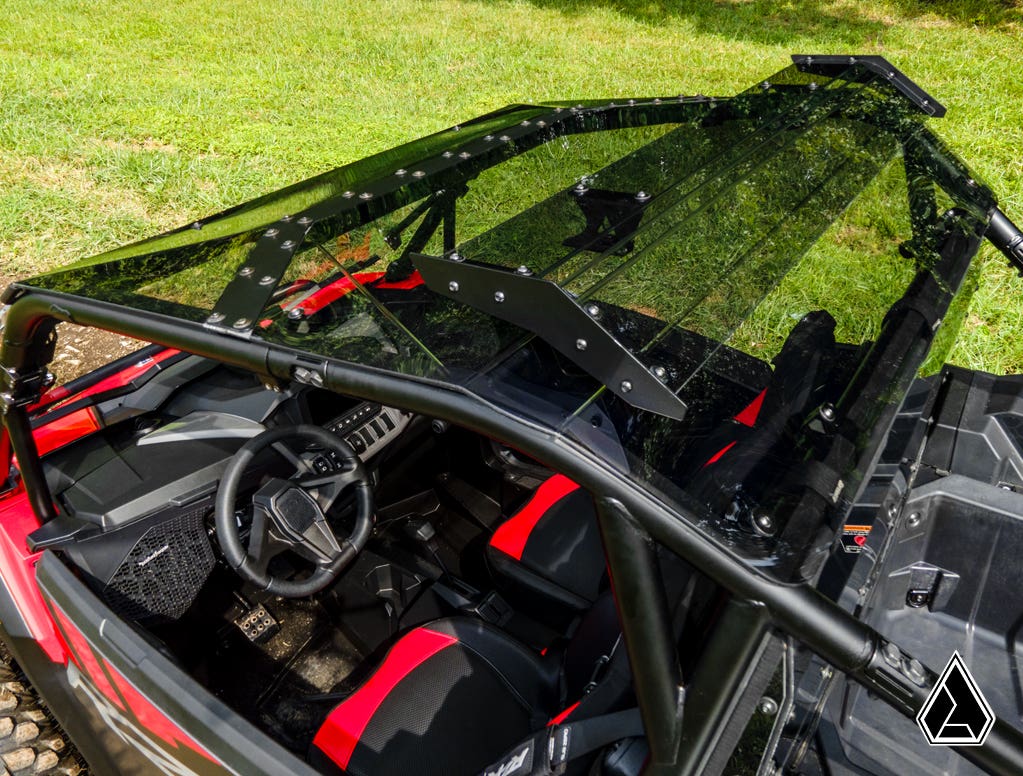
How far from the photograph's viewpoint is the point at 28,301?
1.43 m

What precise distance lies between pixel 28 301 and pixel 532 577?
1372mm

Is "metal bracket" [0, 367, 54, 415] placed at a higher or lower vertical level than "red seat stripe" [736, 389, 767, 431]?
lower

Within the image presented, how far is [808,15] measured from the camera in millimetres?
9578

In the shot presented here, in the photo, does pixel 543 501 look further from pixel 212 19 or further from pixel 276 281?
pixel 212 19

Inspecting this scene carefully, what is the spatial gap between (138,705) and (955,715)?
4.58ft

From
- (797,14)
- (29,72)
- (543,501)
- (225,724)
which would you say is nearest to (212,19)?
(29,72)

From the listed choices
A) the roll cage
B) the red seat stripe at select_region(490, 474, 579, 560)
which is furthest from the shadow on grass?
the red seat stripe at select_region(490, 474, 579, 560)

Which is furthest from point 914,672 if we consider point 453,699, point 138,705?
point 138,705

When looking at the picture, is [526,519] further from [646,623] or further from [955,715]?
[955,715]

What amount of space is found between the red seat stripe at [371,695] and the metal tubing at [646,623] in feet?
3.14

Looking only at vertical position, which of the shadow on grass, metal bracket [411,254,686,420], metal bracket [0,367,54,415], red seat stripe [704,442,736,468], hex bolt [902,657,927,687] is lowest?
the shadow on grass

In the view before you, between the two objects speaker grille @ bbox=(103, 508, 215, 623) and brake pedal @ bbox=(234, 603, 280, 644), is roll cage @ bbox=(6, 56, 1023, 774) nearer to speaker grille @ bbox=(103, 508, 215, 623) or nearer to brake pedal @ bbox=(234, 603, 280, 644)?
speaker grille @ bbox=(103, 508, 215, 623)

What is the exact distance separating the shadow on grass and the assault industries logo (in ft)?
29.7

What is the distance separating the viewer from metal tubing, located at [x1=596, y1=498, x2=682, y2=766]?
0.93 metres
